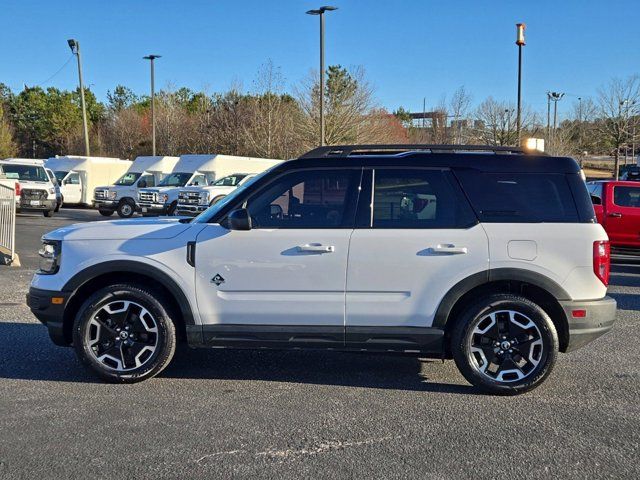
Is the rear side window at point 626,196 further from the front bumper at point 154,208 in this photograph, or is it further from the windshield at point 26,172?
the windshield at point 26,172

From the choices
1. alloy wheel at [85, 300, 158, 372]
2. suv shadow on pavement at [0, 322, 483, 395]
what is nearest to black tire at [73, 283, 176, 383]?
alloy wheel at [85, 300, 158, 372]

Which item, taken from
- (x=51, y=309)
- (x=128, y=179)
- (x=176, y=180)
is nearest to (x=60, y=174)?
(x=128, y=179)

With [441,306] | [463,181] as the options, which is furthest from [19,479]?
[463,181]

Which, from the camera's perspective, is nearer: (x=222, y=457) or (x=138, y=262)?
(x=222, y=457)

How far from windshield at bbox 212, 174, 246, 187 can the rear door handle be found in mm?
18576

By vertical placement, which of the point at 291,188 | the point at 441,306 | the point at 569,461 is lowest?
the point at 569,461

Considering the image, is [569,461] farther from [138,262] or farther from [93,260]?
[93,260]

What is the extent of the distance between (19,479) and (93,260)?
1967mm

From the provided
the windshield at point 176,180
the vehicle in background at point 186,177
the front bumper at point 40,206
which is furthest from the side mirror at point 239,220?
the windshield at point 176,180

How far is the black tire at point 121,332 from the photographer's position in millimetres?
5242

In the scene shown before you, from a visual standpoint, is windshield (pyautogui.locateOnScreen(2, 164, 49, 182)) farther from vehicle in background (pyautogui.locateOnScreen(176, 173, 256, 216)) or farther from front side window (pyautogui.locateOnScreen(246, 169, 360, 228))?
front side window (pyautogui.locateOnScreen(246, 169, 360, 228))

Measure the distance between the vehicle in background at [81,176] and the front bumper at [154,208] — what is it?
7254 mm

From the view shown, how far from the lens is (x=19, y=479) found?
12.1ft

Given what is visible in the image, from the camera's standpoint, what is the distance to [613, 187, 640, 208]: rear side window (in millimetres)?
13203
